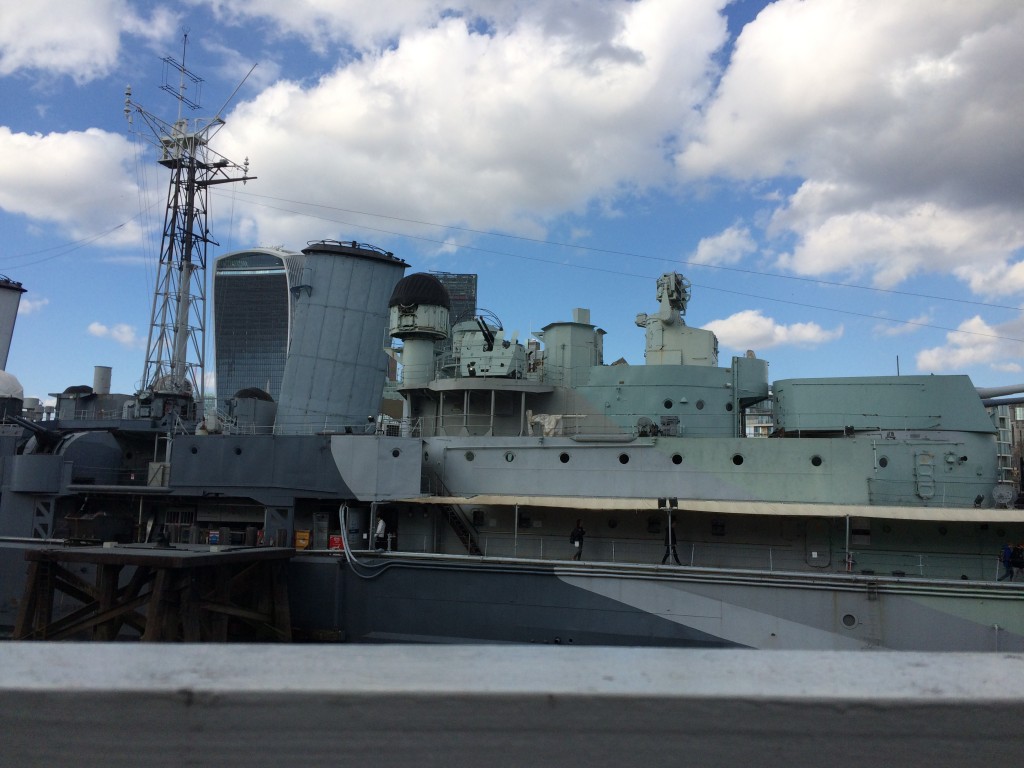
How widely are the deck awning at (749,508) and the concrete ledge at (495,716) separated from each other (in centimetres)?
1306

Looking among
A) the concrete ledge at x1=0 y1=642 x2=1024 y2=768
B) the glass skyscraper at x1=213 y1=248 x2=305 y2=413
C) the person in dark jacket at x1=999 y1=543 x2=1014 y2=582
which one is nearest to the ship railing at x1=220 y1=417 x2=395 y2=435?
the person in dark jacket at x1=999 y1=543 x2=1014 y2=582

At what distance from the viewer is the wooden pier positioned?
13039 mm

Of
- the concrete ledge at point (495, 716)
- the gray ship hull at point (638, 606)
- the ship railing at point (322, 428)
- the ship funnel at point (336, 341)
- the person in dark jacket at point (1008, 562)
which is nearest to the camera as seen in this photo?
the concrete ledge at point (495, 716)

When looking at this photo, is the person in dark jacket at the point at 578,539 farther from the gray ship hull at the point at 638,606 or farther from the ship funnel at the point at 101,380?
the ship funnel at the point at 101,380

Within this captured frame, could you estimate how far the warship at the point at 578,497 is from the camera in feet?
44.2

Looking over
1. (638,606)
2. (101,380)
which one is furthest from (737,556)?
(101,380)

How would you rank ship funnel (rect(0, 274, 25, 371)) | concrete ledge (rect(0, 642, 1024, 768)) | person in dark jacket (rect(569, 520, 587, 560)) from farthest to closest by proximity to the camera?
1. ship funnel (rect(0, 274, 25, 371))
2. person in dark jacket (rect(569, 520, 587, 560))
3. concrete ledge (rect(0, 642, 1024, 768))

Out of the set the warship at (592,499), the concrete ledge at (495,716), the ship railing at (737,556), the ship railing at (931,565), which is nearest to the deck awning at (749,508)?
the warship at (592,499)

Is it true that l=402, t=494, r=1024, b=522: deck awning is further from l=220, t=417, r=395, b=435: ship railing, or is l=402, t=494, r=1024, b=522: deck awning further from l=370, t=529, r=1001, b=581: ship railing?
l=220, t=417, r=395, b=435: ship railing

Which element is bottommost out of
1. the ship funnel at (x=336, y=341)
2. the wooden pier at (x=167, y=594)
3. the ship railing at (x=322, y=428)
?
the wooden pier at (x=167, y=594)

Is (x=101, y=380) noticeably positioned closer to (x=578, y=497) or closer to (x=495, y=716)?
(x=578, y=497)

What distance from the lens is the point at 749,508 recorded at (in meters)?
14.2

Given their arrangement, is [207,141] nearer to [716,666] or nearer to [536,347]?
[536,347]

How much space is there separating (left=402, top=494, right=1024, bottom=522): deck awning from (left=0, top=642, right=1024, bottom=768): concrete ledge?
514 inches
